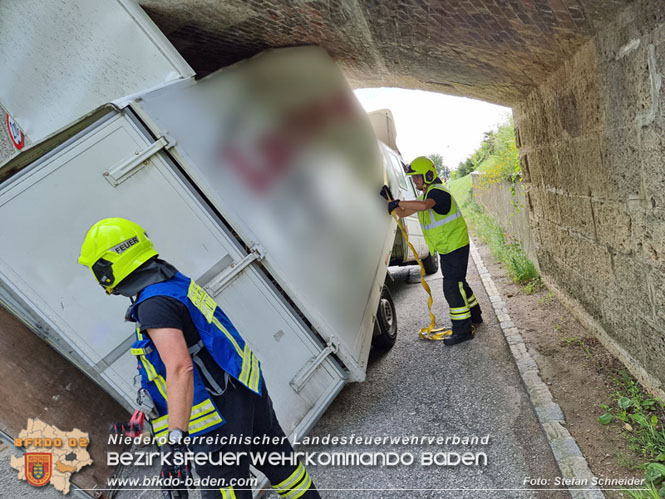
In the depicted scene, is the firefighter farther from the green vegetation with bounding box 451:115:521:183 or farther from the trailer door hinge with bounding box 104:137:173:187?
the green vegetation with bounding box 451:115:521:183

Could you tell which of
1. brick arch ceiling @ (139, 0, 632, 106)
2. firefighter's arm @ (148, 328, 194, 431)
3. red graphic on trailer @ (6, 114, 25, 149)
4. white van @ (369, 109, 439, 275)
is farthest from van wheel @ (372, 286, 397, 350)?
red graphic on trailer @ (6, 114, 25, 149)

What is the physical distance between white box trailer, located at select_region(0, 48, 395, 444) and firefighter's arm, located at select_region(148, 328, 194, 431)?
0.86 metres

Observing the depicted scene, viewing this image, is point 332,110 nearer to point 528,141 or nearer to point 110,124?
point 528,141

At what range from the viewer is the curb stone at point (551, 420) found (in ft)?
8.32

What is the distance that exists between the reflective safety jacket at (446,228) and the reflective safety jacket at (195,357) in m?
2.96

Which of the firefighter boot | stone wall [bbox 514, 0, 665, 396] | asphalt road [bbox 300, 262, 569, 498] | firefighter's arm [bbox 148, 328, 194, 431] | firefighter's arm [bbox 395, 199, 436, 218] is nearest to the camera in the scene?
firefighter's arm [bbox 148, 328, 194, 431]

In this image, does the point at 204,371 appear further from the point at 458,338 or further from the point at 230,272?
the point at 458,338

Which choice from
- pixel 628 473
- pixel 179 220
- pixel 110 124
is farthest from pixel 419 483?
pixel 110 124

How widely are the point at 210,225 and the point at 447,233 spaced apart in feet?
8.34

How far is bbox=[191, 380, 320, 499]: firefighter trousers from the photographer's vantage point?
214cm

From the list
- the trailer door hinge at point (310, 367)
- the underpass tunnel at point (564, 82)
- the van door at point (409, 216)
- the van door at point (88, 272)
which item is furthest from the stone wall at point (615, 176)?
the van door at point (409, 216)

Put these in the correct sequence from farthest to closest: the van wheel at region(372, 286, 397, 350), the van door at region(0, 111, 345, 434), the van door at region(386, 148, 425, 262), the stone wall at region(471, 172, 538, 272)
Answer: the van door at region(386, 148, 425, 262), the stone wall at region(471, 172, 538, 272), the van wheel at region(372, 286, 397, 350), the van door at region(0, 111, 345, 434)

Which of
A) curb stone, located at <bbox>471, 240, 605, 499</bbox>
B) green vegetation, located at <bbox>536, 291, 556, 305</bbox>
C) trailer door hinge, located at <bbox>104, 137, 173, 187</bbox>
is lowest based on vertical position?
green vegetation, located at <bbox>536, 291, 556, 305</bbox>

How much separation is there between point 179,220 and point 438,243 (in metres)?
2.73
